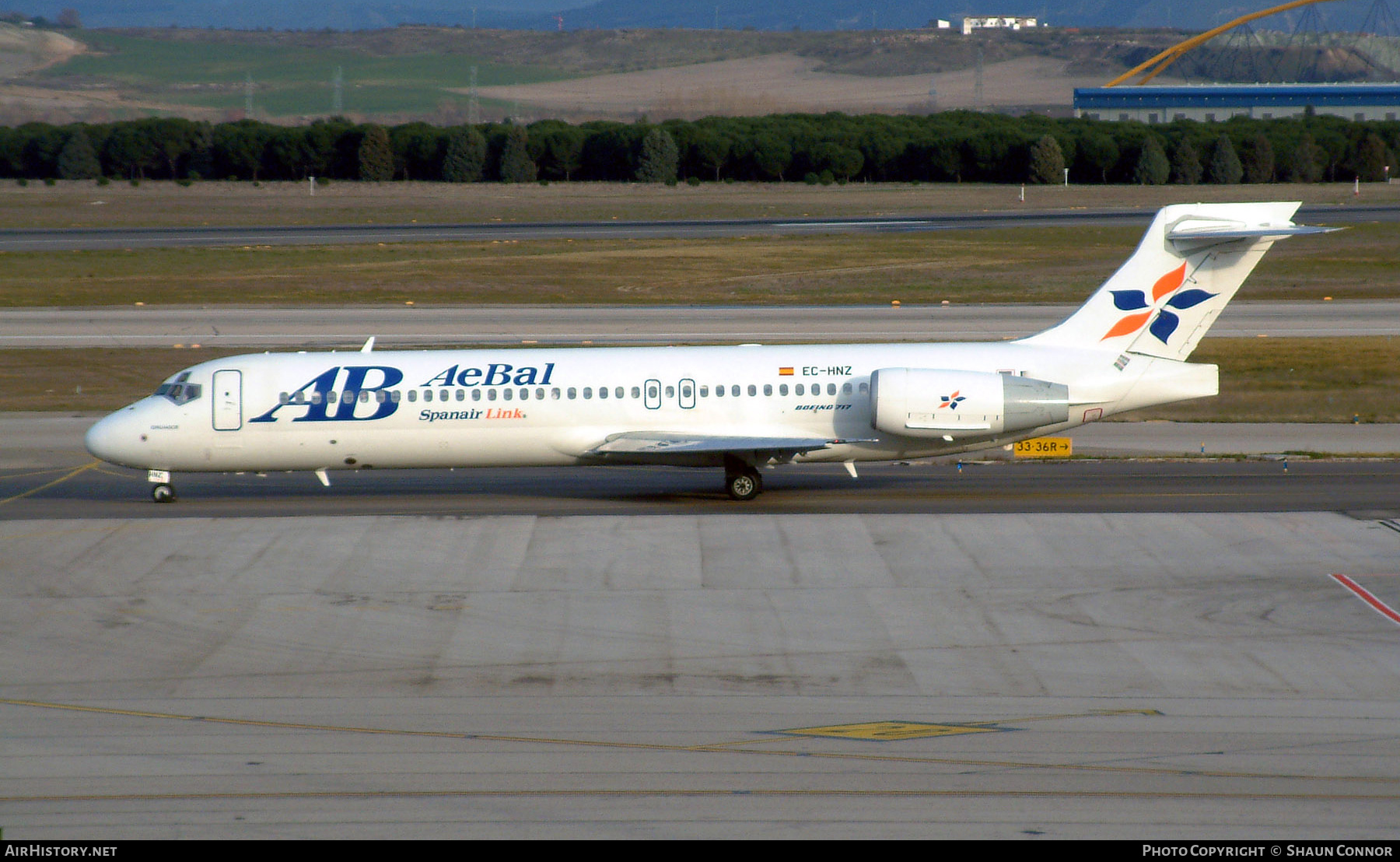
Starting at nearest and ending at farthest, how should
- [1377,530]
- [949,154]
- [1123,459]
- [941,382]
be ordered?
[1377,530]
[941,382]
[1123,459]
[949,154]

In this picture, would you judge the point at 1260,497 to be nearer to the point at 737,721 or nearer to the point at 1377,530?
the point at 1377,530

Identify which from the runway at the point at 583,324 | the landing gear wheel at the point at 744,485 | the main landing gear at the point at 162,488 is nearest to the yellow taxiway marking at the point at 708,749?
the main landing gear at the point at 162,488

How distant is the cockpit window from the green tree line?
73886 millimetres

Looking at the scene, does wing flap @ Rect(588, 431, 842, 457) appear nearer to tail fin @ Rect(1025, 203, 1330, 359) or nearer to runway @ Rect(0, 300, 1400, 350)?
tail fin @ Rect(1025, 203, 1330, 359)

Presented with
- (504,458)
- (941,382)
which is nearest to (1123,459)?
(941,382)

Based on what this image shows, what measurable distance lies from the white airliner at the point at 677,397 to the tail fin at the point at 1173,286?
0.03 meters

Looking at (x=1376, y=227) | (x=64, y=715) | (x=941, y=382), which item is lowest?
(x=64, y=715)

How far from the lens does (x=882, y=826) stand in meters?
12.7

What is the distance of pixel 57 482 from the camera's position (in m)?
30.4

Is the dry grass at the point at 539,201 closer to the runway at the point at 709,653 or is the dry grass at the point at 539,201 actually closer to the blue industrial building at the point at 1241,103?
the blue industrial building at the point at 1241,103

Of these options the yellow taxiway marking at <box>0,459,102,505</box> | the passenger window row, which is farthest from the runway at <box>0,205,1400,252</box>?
the passenger window row

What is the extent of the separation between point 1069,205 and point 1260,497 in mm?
61696

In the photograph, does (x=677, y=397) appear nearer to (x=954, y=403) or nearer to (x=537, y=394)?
(x=537, y=394)

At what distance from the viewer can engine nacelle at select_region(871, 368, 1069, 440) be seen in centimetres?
2667
